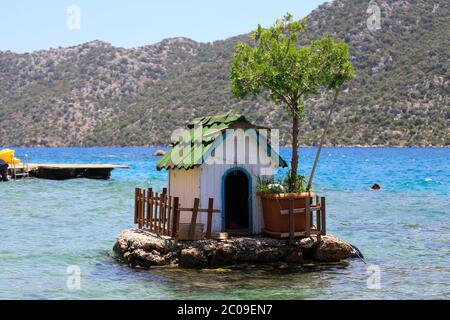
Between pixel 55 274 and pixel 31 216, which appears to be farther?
pixel 31 216

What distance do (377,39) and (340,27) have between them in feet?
30.6

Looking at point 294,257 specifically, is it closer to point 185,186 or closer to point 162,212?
point 185,186

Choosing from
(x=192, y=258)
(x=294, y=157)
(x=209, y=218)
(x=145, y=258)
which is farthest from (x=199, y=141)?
(x=145, y=258)

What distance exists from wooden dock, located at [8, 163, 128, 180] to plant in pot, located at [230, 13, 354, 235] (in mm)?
38123

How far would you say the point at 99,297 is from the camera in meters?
15.0

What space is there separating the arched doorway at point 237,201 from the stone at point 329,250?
1754 millimetres

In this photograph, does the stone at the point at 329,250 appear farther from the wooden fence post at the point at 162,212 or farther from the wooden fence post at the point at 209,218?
the wooden fence post at the point at 162,212

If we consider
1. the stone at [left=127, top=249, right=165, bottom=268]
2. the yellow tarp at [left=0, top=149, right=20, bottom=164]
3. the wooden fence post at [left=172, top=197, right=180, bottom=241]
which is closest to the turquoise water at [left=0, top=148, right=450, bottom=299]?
the stone at [left=127, top=249, right=165, bottom=268]

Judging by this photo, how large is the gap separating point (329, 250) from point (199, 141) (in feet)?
13.5

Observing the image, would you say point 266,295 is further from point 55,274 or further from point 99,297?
point 55,274

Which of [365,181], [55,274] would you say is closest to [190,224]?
[55,274]

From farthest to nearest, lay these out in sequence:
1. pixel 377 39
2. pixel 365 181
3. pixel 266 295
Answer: pixel 377 39 < pixel 365 181 < pixel 266 295

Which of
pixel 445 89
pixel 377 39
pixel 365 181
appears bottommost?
pixel 365 181

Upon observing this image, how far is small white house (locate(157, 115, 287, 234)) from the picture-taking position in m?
17.4
